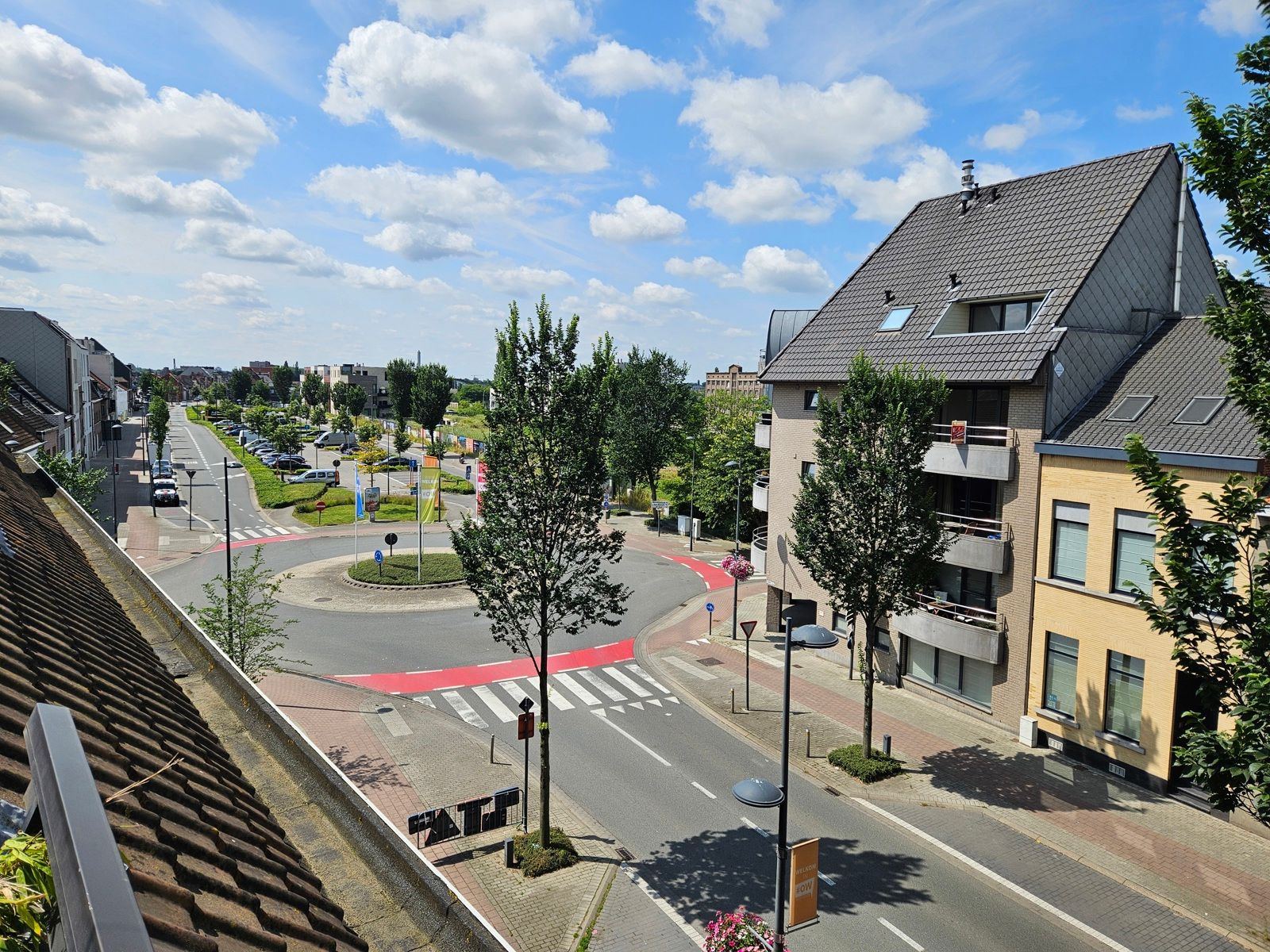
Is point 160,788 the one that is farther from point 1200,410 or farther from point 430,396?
point 430,396

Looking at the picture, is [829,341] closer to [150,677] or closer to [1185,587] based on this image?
[1185,587]

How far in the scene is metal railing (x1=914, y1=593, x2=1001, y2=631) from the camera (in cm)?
2411

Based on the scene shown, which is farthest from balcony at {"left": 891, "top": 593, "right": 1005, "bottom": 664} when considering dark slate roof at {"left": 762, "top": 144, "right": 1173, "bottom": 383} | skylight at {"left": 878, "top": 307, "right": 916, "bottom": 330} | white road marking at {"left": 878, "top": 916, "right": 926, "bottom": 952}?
white road marking at {"left": 878, "top": 916, "right": 926, "bottom": 952}

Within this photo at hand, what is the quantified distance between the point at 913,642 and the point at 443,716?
15.7m

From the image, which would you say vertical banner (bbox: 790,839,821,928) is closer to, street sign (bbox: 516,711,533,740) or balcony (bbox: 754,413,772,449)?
street sign (bbox: 516,711,533,740)

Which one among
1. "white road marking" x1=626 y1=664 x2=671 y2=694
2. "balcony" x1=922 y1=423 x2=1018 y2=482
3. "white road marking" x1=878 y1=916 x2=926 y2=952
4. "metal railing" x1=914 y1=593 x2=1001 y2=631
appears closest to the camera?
"white road marking" x1=878 y1=916 x2=926 y2=952

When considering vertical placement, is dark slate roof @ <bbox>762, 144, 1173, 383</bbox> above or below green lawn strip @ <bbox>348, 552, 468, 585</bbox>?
above

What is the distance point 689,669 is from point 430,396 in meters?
61.5

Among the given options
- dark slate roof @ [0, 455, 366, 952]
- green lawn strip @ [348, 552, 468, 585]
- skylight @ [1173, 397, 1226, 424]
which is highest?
skylight @ [1173, 397, 1226, 424]

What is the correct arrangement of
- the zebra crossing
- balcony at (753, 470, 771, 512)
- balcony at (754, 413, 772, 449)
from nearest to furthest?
the zebra crossing, balcony at (754, 413, 772, 449), balcony at (753, 470, 771, 512)

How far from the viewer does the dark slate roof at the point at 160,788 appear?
298 cm

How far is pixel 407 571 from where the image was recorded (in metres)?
40.6

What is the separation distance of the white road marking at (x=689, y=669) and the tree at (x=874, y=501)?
8072mm

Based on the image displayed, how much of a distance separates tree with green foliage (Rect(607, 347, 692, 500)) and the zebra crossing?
3197 cm
